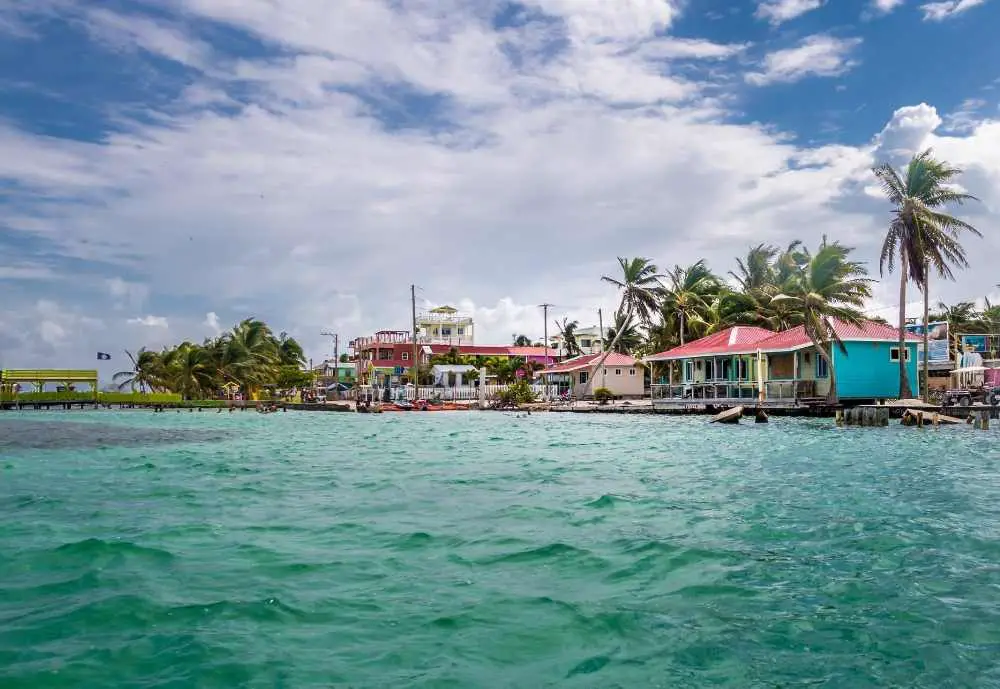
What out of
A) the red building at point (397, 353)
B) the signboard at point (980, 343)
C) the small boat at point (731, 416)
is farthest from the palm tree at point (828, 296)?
the red building at point (397, 353)

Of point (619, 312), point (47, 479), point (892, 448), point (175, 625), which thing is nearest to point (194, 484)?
point (47, 479)

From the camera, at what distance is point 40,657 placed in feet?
16.1

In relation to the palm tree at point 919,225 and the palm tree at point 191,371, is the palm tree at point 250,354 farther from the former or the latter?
the palm tree at point 919,225

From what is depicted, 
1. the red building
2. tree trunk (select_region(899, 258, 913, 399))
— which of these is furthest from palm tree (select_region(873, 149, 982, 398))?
the red building

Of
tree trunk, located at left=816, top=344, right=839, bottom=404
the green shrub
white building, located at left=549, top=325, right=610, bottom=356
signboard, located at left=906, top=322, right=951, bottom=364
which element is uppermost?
white building, located at left=549, top=325, right=610, bottom=356

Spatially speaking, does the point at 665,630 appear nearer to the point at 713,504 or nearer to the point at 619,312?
the point at 713,504

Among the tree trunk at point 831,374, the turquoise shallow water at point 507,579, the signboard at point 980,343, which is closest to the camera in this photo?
the turquoise shallow water at point 507,579

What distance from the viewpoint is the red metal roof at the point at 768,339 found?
3744 centimetres

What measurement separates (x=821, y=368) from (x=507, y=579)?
115 ft

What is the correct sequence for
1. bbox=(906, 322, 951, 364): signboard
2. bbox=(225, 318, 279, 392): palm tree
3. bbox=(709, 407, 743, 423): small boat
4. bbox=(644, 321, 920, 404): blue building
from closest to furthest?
bbox=(709, 407, 743, 423): small boat, bbox=(644, 321, 920, 404): blue building, bbox=(906, 322, 951, 364): signboard, bbox=(225, 318, 279, 392): palm tree

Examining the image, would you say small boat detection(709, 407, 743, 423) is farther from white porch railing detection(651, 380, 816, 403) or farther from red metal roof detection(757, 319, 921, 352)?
red metal roof detection(757, 319, 921, 352)

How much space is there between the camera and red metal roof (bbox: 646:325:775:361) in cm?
4112

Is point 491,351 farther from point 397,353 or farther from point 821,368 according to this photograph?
point 821,368

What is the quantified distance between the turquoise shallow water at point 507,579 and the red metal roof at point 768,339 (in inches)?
941
